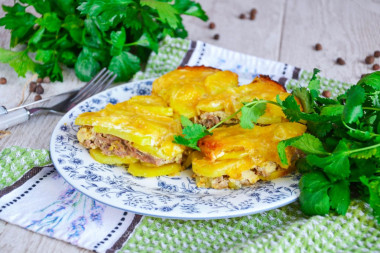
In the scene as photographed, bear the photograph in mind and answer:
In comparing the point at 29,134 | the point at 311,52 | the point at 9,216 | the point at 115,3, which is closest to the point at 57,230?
the point at 9,216

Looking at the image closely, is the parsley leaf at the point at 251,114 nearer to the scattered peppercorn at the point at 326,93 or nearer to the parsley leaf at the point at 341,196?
the parsley leaf at the point at 341,196

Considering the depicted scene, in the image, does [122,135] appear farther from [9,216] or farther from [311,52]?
[311,52]

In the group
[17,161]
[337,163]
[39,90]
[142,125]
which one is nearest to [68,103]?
[39,90]

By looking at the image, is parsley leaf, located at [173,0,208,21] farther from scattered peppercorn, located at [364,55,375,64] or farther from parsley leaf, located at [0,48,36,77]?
scattered peppercorn, located at [364,55,375,64]

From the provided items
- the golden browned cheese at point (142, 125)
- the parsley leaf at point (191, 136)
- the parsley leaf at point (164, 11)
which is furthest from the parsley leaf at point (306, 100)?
the parsley leaf at point (164, 11)

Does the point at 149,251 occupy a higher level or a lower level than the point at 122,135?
lower
